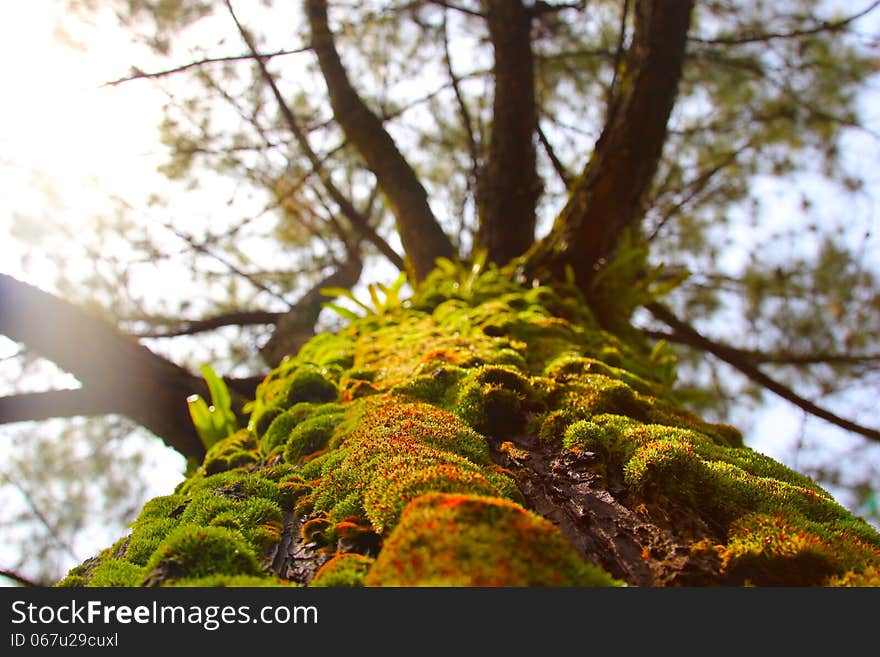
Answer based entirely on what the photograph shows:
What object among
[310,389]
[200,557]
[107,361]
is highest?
[107,361]

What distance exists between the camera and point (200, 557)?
0.91 meters

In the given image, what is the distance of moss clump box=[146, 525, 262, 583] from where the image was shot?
0.88 meters

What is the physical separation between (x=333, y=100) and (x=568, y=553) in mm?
3941

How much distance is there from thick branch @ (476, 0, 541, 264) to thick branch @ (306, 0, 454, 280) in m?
0.42

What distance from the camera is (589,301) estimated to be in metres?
3.06

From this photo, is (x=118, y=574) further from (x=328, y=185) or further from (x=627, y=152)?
(x=328, y=185)

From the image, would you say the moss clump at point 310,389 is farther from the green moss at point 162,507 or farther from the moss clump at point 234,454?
the green moss at point 162,507

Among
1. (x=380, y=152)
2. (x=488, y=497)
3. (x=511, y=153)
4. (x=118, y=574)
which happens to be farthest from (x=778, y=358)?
(x=118, y=574)

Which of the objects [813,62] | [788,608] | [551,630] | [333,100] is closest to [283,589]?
[551,630]

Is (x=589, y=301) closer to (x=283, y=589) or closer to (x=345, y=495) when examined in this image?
(x=345, y=495)

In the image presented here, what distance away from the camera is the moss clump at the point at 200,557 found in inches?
34.6

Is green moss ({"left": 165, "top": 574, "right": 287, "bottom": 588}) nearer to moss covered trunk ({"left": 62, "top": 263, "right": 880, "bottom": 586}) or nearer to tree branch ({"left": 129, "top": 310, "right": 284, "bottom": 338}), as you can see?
moss covered trunk ({"left": 62, "top": 263, "right": 880, "bottom": 586})

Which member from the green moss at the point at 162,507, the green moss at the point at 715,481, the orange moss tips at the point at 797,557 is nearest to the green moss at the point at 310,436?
the green moss at the point at 162,507

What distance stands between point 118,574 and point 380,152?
11.4 ft
